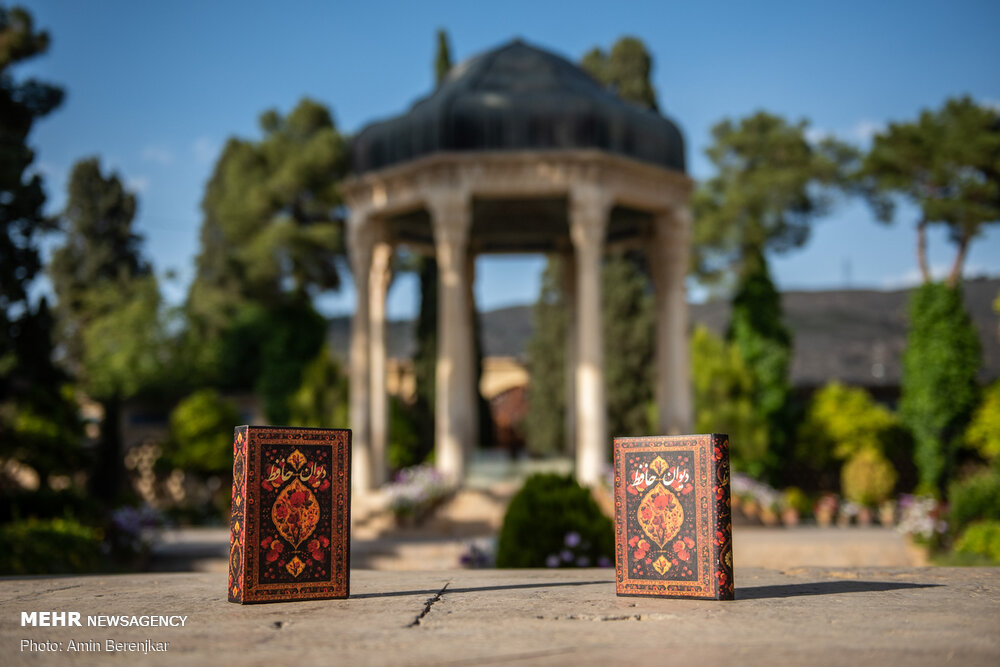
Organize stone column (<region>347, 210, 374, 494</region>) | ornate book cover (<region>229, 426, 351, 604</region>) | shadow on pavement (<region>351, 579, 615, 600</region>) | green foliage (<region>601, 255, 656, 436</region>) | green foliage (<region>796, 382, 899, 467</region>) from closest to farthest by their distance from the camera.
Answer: ornate book cover (<region>229, 426, 351, 604</region>)
shadow on pavement (<region>351, 579, 615, 600</region>)
stone column (<region>347, 210, 374, 494</region>)
green foliage (<region>796, 382, 899, 467</region>)
green foliage (<region>601, 255, 656, 436</region>)

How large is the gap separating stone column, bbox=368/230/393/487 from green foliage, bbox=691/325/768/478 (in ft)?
25.1

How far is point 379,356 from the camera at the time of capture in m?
18.5

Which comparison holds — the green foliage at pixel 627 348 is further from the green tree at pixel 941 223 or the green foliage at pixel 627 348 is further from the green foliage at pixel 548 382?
the green tree at pixel 941 223

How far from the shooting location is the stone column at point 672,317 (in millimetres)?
18266

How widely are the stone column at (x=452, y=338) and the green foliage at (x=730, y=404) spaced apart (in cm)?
736

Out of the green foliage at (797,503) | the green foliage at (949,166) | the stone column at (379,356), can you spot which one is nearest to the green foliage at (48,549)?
the stone column at (379,356)

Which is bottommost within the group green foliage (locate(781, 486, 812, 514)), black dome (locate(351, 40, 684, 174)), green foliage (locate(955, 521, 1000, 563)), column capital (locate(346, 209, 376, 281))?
green foliage (locate(781, 486, 812, 514))

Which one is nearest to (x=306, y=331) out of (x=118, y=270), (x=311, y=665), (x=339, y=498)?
(x=118, y=270)

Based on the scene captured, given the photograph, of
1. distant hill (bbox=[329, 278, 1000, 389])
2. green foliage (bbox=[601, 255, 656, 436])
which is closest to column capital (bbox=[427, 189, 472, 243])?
green foliage (bbox=[601, 255, 656, 436])

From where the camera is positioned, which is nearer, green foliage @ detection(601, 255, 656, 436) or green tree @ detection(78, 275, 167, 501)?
green foliage @ detection(601, 255, 656, 436)

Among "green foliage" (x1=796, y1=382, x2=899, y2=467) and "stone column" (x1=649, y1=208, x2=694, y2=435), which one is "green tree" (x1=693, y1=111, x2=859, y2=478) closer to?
"green foliage" (x1=796, y1=382, x2=899, y2=467)

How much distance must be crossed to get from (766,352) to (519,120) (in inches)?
387

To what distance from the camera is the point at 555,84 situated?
58.1 feet

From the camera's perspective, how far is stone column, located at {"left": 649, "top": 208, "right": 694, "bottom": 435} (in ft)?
59.9
